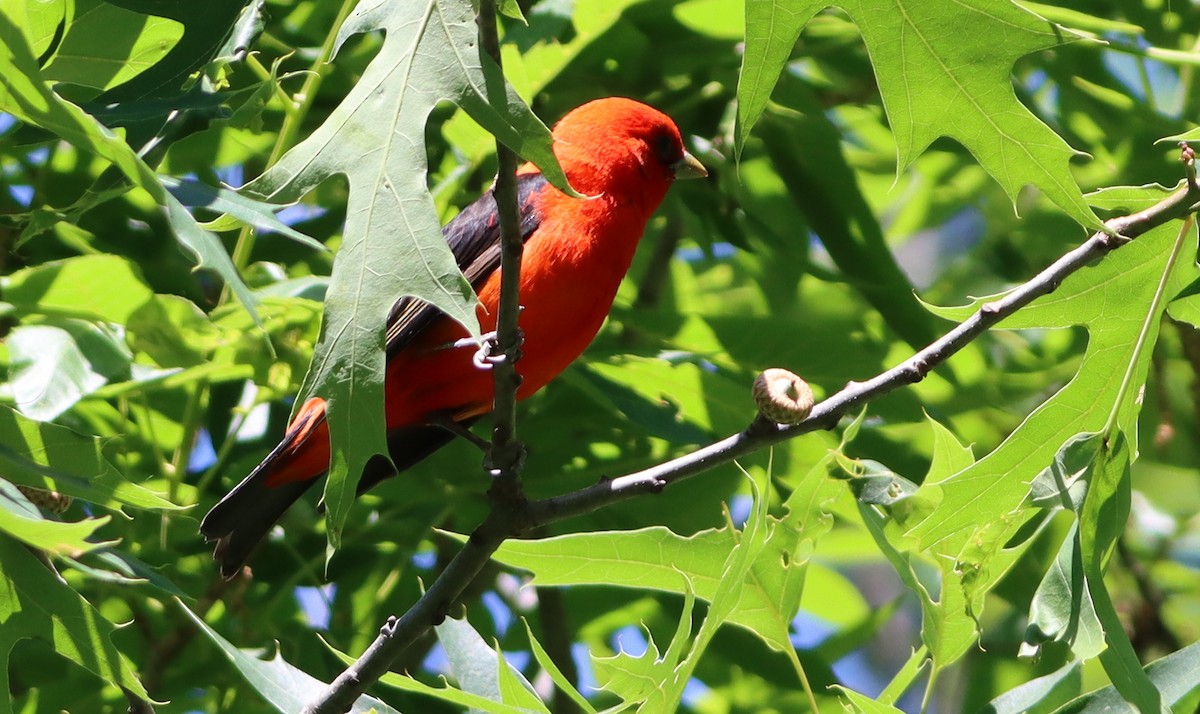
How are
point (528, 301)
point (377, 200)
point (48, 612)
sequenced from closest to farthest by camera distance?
point (377, 200)
point (48, 612)
point (528, 301)

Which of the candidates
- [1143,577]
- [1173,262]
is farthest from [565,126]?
[1143,577]

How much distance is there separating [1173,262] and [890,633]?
7.09 metres

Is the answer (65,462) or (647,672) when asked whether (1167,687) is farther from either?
(65,462)

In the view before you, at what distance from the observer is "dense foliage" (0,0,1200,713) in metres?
2.23

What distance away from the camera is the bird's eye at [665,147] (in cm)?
394

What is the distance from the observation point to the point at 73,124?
6.86 ft

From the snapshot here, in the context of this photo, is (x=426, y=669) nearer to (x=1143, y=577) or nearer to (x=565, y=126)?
(x=565, y=126)

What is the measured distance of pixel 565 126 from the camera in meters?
4.06

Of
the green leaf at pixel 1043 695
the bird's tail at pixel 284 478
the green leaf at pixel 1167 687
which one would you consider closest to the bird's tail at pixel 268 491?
the bird's tail at pixel 284 478

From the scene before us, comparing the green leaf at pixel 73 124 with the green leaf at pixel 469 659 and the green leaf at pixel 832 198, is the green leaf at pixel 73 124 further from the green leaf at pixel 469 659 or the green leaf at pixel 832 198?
the green leaf at pixel 832 198

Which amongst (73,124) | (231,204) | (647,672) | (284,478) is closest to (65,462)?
(231,204)

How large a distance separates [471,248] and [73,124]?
68.2 inches

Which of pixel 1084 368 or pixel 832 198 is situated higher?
pixel 1084 368

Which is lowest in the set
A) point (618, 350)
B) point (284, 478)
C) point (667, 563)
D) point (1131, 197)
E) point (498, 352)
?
point (284, 478)
